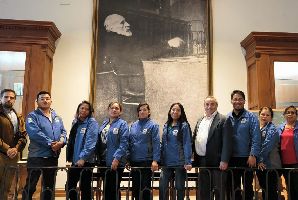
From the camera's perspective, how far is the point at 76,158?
169 inches

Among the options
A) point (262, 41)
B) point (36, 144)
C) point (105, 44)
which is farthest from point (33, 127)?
point (262, 41)

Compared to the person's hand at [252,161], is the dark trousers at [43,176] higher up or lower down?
lower down

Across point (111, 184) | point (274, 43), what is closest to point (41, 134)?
point (111, 184)

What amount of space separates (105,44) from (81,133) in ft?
9.87

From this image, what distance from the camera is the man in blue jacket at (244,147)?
13.5ft

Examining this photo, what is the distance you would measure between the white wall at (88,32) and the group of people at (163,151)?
7.67ft

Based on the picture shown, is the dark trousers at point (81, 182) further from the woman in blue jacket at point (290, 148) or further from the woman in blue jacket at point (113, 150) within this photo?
the woman in blue jacket at point (290, 148)

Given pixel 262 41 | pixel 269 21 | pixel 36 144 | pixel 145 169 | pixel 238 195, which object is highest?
pixel 269 21

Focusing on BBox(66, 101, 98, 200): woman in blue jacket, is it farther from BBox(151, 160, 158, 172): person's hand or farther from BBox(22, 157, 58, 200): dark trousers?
BBox(151, 160, 158, 172): person's hand

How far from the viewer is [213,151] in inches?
163

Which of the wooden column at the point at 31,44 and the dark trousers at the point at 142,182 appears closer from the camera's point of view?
the dark trousers at the point at 142,182

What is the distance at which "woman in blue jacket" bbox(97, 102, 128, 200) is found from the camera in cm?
415

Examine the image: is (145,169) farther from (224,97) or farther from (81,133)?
(224,97)

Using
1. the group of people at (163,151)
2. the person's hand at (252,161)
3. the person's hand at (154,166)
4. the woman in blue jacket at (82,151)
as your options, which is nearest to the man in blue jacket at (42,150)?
the group of people at (163,151)
